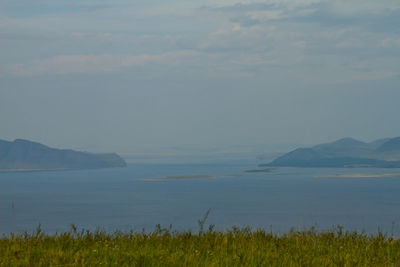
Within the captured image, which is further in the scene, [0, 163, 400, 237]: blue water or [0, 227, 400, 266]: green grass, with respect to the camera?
[0, 163, 400, 237]: blue water

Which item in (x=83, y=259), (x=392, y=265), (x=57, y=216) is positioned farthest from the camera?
(x=57, y=216)

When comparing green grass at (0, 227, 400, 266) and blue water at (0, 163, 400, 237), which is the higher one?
green grass at (0, 227, 400, 266)

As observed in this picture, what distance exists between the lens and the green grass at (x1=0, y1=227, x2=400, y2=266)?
→ 7758 millimetres

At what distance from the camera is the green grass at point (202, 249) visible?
7.76m

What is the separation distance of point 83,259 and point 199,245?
265 cm

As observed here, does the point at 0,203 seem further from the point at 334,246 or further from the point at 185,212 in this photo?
the point at 334,246

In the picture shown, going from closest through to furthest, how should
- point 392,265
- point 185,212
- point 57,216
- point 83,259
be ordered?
1. point 83,259
2. point 392,265
3. point 57,216
4. point 185,212

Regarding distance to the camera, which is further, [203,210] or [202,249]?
[203,210]

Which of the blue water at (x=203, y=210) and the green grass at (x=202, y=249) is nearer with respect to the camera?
the green grass at (x=202, y=249)

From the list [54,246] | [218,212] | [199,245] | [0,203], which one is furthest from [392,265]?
[0,203]

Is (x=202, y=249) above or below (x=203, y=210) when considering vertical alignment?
above

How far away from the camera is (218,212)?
11988 cm

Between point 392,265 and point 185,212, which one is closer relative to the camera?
point 392,265

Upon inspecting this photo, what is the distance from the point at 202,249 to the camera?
9.03m
